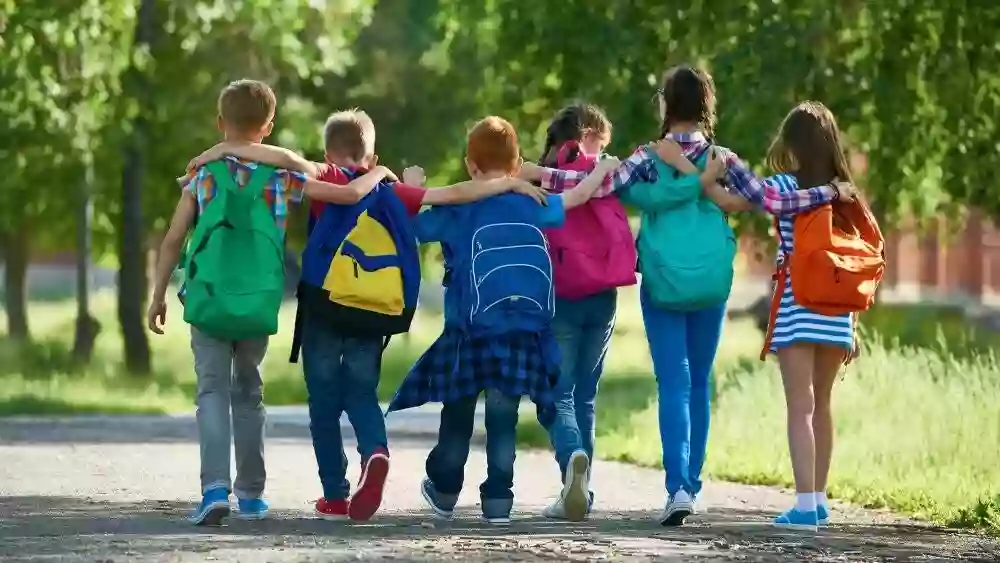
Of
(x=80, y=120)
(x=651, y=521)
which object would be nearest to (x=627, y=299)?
(x=80, y=120)

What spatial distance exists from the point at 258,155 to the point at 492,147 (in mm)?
1014

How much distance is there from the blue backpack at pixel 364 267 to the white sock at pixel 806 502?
181 cm

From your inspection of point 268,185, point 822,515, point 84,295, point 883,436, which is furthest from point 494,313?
point 84,295

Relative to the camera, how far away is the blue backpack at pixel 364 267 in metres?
8.63

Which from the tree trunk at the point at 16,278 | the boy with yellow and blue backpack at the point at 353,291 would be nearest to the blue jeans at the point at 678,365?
the boy with yellow and blue backpack at the point at 353,291

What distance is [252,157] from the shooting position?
8508 mm

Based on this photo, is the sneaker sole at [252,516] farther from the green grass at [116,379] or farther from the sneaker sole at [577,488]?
the green grass at [116,379]

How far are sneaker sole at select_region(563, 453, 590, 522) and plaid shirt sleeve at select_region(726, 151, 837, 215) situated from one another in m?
1.32

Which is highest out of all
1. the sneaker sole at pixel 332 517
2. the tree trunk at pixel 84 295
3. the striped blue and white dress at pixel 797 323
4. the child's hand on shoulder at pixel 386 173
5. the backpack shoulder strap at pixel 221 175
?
the tree trunk at pixel 84 295

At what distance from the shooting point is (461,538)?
7.82 m

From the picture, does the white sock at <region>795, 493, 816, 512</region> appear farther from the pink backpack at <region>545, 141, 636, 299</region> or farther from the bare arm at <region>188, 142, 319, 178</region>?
the bare arm at <region>188, 142, 319, 178</region>

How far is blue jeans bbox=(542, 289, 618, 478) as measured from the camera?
880 centimetres

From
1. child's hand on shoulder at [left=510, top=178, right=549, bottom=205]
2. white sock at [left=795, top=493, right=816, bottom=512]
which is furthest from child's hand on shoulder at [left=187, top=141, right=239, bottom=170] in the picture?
white sock at [left=795, top=493, right=816, bottom=512]

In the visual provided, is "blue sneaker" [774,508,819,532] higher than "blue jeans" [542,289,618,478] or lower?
lower
